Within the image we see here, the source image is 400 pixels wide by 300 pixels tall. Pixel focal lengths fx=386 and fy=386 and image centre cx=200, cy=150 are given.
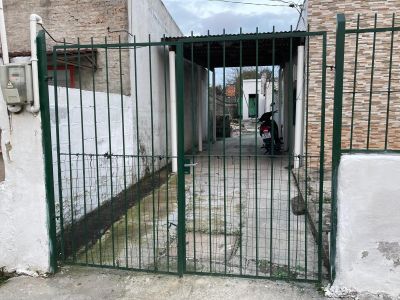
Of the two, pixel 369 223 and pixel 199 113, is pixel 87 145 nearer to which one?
pixel 369 223

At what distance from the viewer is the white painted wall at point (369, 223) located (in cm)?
321

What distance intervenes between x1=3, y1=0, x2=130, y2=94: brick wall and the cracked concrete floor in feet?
16.1

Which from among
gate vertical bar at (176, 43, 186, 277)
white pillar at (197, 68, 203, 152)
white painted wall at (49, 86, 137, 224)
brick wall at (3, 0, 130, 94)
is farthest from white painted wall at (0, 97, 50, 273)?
white pillar at (197, 68, 203, 152)

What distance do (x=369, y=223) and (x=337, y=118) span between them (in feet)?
3.04

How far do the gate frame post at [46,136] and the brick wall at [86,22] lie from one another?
4.26m

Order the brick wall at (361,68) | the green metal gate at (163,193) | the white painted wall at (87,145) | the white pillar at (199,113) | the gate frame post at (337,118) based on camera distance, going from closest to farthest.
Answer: the gate frame post at (337,118) < the green metal gate at (163,193) < the white painted wall at (87,145) < the brick wall at (361,68) < the white pillar at (199,113)

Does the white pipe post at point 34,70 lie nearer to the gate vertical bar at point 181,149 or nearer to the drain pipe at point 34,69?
the drain pipe at point 34,69

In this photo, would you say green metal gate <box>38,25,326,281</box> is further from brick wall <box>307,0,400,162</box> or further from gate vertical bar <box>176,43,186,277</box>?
brick wall <box>307,0,400,162</box>

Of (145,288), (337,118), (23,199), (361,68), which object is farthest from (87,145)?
(361,68)

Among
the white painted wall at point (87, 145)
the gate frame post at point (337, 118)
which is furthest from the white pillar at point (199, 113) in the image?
the gate frame post at point (337, 118)

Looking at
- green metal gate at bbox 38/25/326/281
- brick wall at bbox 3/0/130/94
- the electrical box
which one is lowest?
green metal gate at bbox 38/25/326/281

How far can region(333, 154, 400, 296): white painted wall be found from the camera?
321 centimetres

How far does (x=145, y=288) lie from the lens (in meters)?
3.60

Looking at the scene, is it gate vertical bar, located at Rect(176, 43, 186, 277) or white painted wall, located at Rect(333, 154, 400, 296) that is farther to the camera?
gate vertical bar, located at Rect(176, 43, 186, 277)
